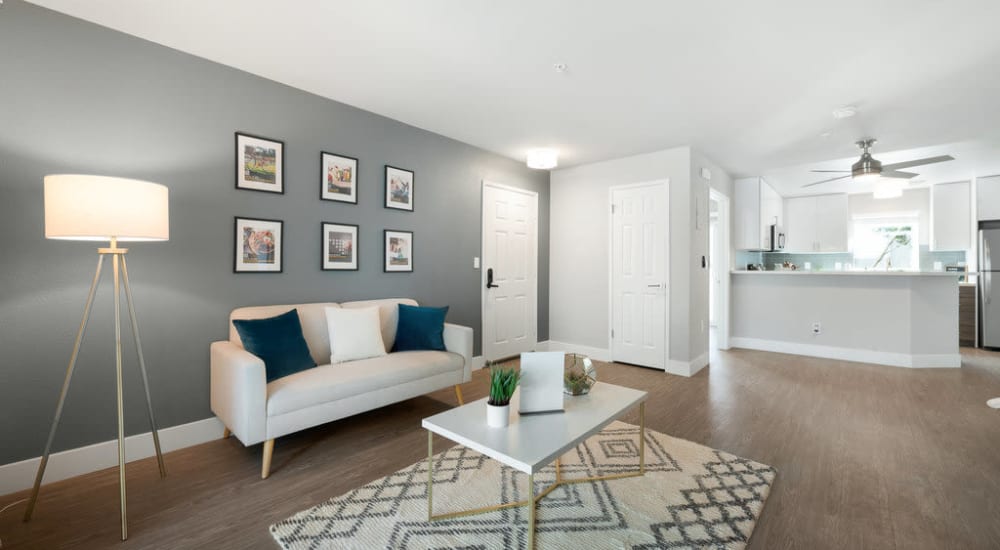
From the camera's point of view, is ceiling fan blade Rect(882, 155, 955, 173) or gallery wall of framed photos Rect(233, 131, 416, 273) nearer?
gallery wall of framed photos Rect(233, 131, 416, 273)

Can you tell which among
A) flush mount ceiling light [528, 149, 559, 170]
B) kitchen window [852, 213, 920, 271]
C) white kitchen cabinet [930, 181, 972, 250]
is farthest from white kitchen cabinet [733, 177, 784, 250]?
flush mount ceiling light [528, 149, 559, 170]

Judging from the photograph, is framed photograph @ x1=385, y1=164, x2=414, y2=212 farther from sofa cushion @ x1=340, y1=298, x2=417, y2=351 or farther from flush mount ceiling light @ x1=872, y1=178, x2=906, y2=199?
flush mount ceiling light @ x1=872, y1=178, x2=906, y2=199

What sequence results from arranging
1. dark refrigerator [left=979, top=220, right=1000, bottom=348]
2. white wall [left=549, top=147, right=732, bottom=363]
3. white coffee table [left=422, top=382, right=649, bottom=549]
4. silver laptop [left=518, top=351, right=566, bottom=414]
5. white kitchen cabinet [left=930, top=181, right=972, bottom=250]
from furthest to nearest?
1. white kitchen cabinet [left=930, top=181, right=972, bottom=250]
2. dark refrigerator [left=979, top=220, right=1000, bottom=348]
3. white wall [left=549, top=147, right=732, bottom=363]
4. silver laptop [left=518, top=351, right=566, bottom=414]
5. white coffee table [left=422, top=382, right=649, bottom=549]

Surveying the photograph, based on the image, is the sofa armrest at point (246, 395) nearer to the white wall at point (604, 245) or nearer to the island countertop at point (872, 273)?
the white wall at point (604, 245)

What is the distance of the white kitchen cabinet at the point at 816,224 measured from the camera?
22.1 feet

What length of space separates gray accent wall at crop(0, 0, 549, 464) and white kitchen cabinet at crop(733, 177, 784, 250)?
508 centimetres

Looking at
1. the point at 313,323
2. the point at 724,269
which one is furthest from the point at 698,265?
the point at 313,323

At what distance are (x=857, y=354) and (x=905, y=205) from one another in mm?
3677

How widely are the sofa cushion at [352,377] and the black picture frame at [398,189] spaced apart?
1.40 metres

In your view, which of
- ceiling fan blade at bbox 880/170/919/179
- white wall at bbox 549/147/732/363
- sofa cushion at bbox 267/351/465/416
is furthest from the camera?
white wall at bbox 549/147/732/363

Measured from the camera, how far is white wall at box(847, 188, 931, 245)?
6.81m

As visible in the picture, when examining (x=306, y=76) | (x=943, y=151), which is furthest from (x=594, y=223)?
(x=943, y=151)

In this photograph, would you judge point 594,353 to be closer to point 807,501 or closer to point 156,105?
point 807,501

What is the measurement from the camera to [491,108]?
350cm
